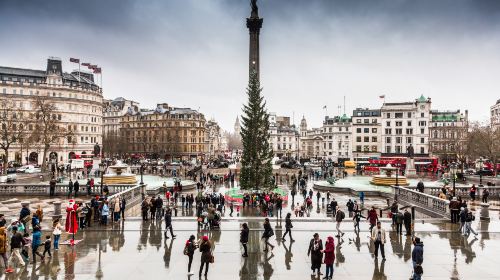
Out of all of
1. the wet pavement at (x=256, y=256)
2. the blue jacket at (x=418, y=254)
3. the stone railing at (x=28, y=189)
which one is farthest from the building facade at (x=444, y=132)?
the blue jacket at (x=418, y=254)

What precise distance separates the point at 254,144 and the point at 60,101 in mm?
70239

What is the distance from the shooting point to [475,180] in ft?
168

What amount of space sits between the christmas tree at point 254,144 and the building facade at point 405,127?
68686 mm

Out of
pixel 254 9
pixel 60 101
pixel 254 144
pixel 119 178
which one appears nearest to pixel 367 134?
pixel 254 9

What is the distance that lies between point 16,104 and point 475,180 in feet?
291

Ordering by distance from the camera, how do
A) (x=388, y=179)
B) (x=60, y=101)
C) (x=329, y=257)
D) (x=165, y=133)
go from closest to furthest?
(x=329, y=257) → (x=388, y=179) → (x=60, y=101) → (x=165, y=133)

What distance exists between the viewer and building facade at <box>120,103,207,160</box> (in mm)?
114938

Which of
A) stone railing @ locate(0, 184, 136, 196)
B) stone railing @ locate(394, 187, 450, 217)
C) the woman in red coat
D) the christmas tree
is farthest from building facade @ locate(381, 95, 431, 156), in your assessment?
the woman in red coat

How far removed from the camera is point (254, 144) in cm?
3547

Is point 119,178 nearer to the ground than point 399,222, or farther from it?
farther from it

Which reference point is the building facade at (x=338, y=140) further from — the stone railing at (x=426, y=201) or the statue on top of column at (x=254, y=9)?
the stone railing at (x=426, y=201)

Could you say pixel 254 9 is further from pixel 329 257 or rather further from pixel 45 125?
pixel 45 125

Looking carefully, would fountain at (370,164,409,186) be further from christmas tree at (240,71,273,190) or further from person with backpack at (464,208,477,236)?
person with backpack at (464,208,477,236)

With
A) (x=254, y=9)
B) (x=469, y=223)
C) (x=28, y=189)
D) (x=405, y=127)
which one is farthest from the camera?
(x=405, y=127)
